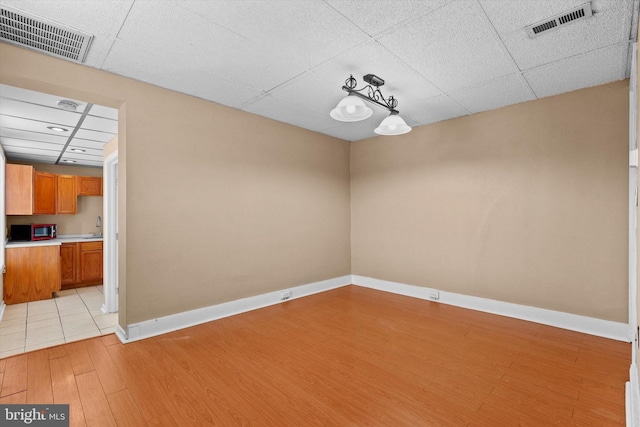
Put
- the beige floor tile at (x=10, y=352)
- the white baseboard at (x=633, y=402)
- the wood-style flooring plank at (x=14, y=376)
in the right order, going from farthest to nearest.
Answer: the beige floor tile at (x=10, y=352) < the wood-style flooring plank at (x=14, y=376) < the white baseboard at (x=633, y=402)

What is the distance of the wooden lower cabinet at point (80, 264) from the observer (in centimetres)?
569

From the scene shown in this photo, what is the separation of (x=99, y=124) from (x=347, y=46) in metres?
3.56

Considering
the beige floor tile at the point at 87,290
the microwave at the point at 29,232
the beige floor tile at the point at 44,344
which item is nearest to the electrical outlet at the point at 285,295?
the beige floor tile at the point at 44,344

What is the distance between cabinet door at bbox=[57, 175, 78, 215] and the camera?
600 centimetres

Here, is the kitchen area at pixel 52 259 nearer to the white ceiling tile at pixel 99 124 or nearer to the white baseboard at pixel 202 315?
the white baseboard at pixel 202 315

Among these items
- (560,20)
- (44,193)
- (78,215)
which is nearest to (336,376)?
(560,20)

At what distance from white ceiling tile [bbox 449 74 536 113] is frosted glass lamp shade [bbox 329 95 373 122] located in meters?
1.45

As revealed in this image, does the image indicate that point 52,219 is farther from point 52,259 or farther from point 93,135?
point 93,135

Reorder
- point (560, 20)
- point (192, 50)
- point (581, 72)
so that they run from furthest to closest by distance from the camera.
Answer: point (581, 72) < point (192, 50) < point (560, 20)

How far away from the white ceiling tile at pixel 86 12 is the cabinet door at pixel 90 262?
5029 mm

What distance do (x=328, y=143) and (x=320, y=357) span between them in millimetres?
3676

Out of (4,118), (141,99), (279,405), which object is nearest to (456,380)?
(279,405)

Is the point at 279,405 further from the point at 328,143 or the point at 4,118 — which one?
the point at 4,118

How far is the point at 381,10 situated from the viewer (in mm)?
2076
